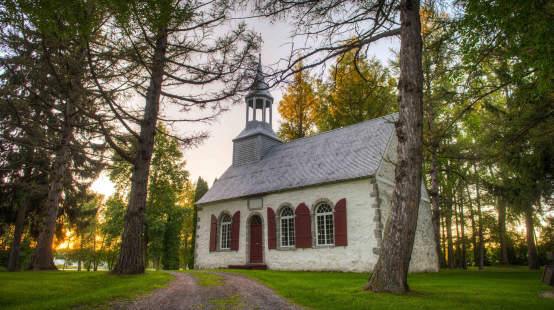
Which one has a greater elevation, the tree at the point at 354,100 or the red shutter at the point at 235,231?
the tree at the point at 354,100

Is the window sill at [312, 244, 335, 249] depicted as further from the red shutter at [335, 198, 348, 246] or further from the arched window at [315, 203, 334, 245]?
the red shutter at [335, 198, 348, 246]

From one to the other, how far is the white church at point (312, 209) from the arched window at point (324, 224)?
0.14 ft

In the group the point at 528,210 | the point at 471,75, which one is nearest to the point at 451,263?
the point at 528,210

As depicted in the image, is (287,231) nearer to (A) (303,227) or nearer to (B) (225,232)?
(A) (303,227)

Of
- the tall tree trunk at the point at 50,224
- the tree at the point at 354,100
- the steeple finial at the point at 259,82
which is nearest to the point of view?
the steeple finial at the point at 259,82

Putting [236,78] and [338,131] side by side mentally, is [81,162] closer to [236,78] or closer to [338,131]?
[236,78]

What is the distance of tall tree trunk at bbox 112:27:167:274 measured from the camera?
314 inches

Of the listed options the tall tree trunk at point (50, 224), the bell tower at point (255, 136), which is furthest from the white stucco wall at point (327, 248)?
the tall tree trunk at point (50, 224)

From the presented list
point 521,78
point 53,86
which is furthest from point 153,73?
point 521,78

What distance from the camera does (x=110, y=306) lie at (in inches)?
184

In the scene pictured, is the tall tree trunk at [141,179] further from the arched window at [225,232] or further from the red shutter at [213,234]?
the red shutter at [213,234]

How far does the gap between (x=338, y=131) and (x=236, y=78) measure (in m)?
9.96

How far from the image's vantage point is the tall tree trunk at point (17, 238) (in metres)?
13.9

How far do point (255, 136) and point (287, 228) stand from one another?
23.8 feet
